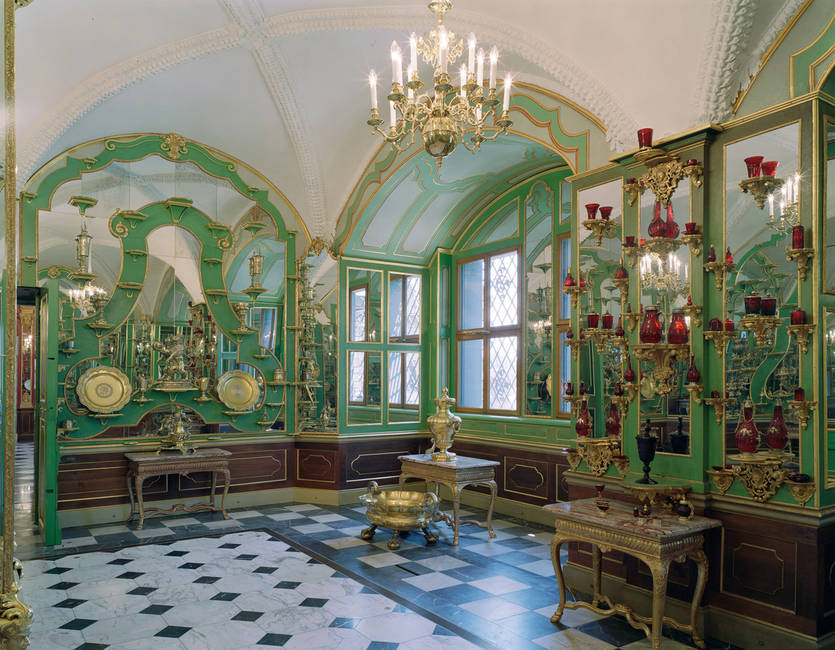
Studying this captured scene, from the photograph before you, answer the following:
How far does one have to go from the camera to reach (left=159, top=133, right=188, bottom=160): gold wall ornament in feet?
25.1

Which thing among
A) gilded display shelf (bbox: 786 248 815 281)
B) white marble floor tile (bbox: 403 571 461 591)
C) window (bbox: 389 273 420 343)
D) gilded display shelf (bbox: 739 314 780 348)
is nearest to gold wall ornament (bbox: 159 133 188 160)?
window (bbox: 389 273 420 343)

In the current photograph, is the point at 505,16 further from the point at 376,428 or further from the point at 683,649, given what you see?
the point at 376,428

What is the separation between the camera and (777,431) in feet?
12.5

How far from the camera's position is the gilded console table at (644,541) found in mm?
3729

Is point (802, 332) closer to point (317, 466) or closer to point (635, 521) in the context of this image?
point (635, 521)

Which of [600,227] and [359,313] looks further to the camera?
[359,313]

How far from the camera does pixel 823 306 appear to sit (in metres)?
3.75

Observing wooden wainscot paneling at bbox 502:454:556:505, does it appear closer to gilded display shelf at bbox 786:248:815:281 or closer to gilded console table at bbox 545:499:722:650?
gilded console table at bbox 545:499:722:650

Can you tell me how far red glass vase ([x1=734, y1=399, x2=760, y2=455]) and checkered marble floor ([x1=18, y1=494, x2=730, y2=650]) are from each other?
1.27 metres

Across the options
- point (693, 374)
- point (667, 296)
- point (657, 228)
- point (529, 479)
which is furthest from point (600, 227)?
point (529, 479)

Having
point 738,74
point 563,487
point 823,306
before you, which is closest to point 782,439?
point 823,306

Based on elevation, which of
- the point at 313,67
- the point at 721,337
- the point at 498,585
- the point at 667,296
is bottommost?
the point at 498,585

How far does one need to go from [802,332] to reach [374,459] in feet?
18.8

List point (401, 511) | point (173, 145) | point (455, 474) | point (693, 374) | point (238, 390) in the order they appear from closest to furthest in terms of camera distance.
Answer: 1. point (693, 374)
2. point (401, 511)
3. point (455, 474)
4. point (173, 145)
5. point (238, 390)
